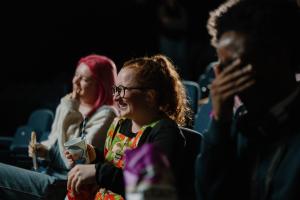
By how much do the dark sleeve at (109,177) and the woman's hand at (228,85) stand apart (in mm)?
609

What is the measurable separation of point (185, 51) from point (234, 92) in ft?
19.6

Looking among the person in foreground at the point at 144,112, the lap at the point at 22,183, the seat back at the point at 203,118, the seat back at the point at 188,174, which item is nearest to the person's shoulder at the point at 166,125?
the person in foreground at the point at 144,112

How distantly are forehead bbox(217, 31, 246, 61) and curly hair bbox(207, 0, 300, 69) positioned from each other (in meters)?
0.02

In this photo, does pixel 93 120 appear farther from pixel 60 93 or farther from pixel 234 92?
pixel 60 93

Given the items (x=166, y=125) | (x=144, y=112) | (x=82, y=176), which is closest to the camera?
(x=82, y=176)

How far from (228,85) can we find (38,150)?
167cm

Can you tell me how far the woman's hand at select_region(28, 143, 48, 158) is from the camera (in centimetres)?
281

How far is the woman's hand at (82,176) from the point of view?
77.5 inches

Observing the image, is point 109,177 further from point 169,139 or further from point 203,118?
point 203,118

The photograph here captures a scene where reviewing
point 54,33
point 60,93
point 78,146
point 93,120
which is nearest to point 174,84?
point 78,146

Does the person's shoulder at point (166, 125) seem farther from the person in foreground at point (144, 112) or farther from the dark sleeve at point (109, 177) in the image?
the dark sleeve at point (109, 177)

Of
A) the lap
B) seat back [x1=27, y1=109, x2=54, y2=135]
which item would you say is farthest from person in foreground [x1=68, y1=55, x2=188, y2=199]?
seat back [x1=27, y1=109, x2=54, y2=135]

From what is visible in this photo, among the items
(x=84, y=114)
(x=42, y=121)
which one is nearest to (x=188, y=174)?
(x=84, y=114)

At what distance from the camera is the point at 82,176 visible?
77.4 inches
